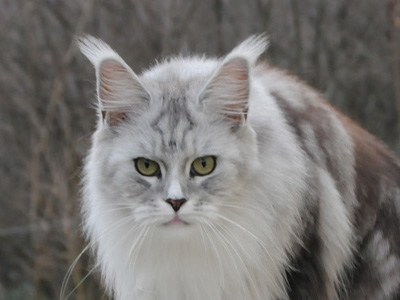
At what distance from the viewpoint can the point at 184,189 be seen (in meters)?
3.40

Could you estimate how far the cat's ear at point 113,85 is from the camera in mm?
3545

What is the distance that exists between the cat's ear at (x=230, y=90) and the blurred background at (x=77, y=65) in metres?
4.37

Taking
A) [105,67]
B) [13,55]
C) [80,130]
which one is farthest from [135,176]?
[13,55]

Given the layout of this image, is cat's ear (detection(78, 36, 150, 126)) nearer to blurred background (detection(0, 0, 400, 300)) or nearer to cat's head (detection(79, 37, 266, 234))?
cat's head (detection(79, 37, 266, 234))

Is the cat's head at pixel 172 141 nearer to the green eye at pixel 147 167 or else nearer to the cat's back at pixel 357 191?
the green eye at pixel 147 167

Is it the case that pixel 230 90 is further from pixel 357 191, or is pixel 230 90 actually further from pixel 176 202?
pixel 357 191

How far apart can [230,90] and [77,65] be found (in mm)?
5733

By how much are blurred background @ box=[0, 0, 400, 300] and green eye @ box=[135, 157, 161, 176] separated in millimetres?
4325

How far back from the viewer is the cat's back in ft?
12.9

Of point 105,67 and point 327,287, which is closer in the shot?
point 105,67

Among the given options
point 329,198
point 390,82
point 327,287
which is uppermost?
point 390,82

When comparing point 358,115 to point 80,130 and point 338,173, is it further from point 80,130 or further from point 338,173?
point 338,173

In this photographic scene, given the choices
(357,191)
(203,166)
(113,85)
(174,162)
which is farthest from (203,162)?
(357,191)

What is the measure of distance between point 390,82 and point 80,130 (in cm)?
442
